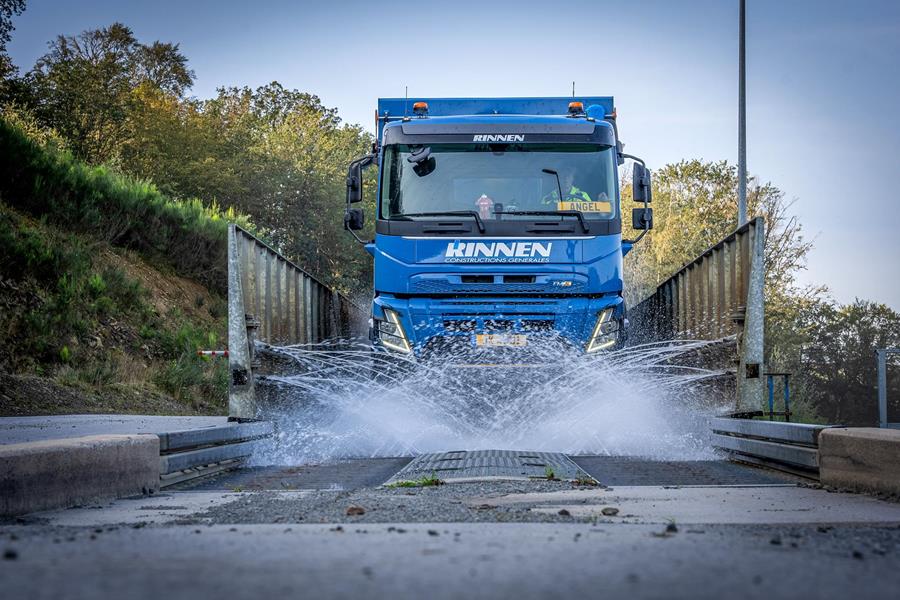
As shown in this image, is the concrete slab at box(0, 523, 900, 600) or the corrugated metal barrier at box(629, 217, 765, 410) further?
the corrugated metal barrier at box(629, 217, 765, 410)

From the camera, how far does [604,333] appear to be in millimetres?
11609

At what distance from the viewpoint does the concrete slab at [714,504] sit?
5.66m

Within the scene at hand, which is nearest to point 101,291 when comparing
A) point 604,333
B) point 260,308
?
point 260,308

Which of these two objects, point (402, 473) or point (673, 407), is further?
point (673, 407)

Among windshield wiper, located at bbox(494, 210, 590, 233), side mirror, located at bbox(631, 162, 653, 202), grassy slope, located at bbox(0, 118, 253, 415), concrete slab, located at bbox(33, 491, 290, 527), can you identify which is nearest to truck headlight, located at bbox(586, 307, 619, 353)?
windshield wiper, located at bbox(494, 210, 590, 233)

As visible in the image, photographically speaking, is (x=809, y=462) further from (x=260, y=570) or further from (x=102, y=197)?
(x=102, y=197)

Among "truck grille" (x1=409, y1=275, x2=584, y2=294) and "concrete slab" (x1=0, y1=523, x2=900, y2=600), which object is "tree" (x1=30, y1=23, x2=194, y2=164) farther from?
"concrete slab" (x1=0, y1=523, x2=900, y2=600)

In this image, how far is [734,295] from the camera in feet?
36.1

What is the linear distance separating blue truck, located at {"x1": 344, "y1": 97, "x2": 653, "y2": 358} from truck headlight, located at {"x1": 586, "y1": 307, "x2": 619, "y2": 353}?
1cm

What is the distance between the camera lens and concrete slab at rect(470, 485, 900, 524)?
566 centimetres

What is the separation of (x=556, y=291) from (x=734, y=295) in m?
1.79

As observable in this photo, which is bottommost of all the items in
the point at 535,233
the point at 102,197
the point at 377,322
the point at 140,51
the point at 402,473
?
the point at 402,473

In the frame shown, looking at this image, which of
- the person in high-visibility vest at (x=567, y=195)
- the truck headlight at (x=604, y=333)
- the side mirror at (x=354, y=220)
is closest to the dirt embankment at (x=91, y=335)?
the side mirror at (x=354, y=220)

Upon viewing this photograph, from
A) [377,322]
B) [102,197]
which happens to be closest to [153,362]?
[102,197]
